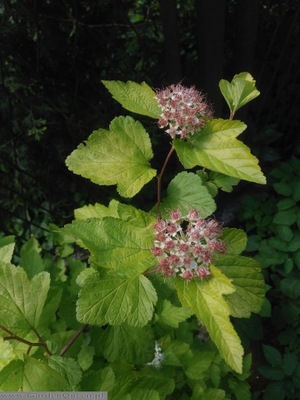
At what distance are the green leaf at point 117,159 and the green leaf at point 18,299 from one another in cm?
25

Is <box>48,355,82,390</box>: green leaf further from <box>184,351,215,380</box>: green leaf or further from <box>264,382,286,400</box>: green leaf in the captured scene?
<box>264,382,286,400</box>: green leaf

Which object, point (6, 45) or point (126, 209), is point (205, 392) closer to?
point (126, 209)

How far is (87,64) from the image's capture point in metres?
2.17

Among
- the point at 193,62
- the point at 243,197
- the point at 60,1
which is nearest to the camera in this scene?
the point at 60,1

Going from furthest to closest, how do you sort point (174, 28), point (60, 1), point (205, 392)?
point (174, 28), point (60, 1), point (205, 392)

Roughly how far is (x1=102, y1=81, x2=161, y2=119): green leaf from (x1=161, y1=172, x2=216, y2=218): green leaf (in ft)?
0.47

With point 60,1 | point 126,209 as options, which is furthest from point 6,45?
point 126,209

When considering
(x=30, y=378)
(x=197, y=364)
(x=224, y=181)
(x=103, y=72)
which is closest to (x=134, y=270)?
(x=30, y=378)

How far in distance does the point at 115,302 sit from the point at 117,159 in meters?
0.26

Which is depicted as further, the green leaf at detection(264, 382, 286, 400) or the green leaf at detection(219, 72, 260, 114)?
the green leaf at detection(264, 382, 286, 400)

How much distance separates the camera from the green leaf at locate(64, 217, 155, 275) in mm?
744

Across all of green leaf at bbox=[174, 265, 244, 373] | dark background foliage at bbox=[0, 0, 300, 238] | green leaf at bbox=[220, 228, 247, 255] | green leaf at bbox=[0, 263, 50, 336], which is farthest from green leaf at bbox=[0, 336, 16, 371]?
dark background foliage at bbox=[0, 0, 300, 238]

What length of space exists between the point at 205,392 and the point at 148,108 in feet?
2.74

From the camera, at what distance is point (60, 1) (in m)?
1.92
